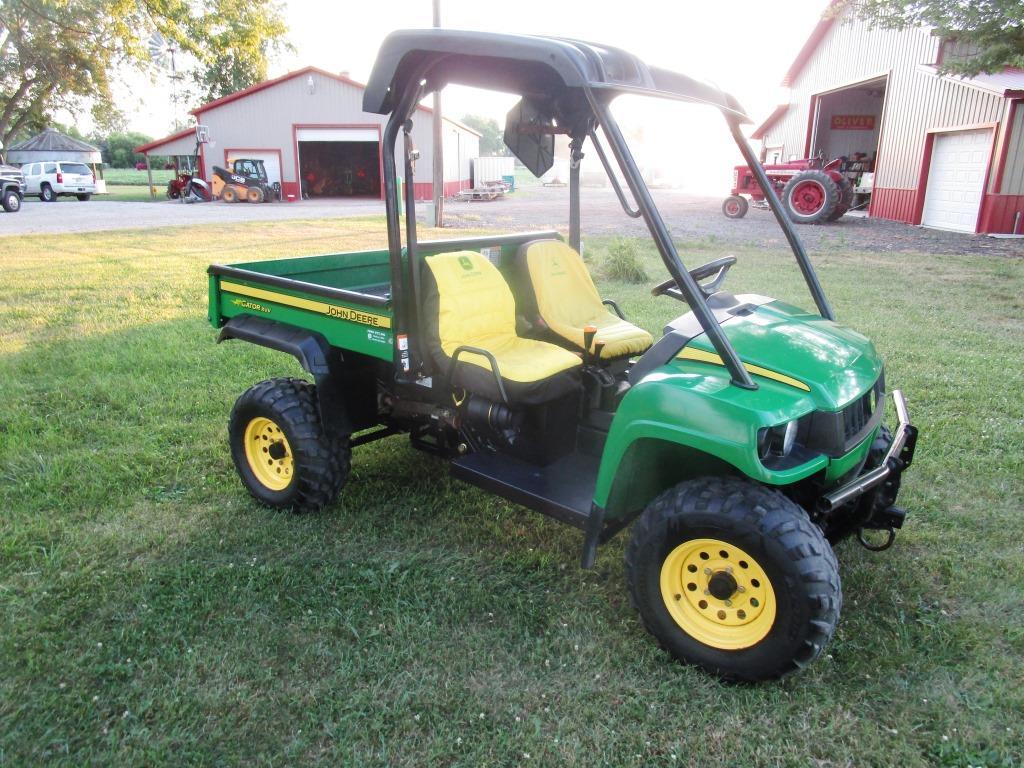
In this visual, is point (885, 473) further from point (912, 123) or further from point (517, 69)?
point (912, 123)

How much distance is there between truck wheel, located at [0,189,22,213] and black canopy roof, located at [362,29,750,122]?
22876 mm

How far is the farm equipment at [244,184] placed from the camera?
26812 mm

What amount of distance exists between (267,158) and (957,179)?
2293 cm

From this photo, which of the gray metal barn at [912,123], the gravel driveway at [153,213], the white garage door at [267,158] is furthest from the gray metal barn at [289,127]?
the gray metal barn at [912,123]

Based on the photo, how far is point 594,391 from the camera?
3.46 m

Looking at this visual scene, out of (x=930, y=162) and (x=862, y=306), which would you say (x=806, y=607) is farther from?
(x=930, y=162)

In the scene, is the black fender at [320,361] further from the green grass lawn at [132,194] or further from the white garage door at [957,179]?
the green grass lawn at [132,194]

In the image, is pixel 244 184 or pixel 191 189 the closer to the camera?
pixel 244 184

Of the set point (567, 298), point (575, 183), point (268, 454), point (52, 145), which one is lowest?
point (268, 454)

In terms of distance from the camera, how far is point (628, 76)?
258 centimetres

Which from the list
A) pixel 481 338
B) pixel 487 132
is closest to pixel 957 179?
pixel 481 338

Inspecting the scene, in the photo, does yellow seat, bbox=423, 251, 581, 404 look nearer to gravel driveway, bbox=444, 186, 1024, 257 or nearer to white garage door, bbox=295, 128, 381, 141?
gravel driveway, bbox=444, 186, 1024, 257

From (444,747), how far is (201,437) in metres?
2.92

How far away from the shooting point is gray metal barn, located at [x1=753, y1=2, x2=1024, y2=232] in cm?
1520
